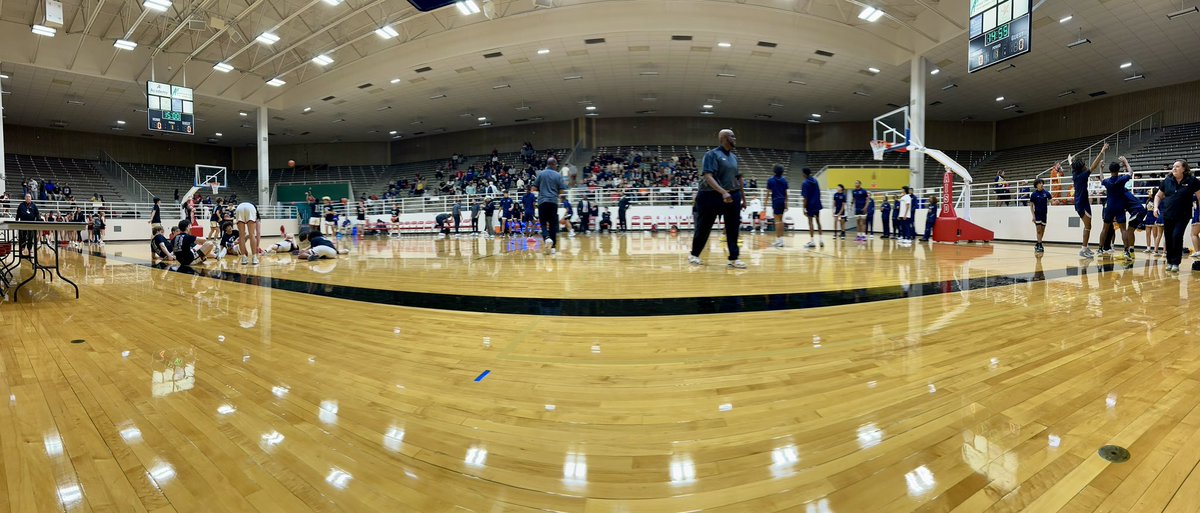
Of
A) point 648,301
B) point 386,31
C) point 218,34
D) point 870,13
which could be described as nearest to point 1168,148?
point 870,13

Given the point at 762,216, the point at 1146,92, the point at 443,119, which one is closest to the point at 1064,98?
the point at 1146,92

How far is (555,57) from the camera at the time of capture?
60.8ft

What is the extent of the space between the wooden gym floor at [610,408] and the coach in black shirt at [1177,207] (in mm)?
3372

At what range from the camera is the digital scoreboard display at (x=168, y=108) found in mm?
16156

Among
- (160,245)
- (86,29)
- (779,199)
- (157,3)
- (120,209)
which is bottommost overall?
(160,245)

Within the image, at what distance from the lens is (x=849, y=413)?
1.50m

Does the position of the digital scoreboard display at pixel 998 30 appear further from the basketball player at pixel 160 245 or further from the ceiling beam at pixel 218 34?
the ceiling beam at pixel 218 34

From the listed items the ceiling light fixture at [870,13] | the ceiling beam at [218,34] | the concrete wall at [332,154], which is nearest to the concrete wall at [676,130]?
the ceiling light fixture at [870,13]

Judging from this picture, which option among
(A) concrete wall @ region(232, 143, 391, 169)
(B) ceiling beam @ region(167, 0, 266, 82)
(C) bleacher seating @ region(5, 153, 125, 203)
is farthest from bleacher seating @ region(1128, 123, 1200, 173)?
(C) bleacher seating @ region(5, 153, 125, 203)

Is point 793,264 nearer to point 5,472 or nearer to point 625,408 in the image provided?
point 625,408

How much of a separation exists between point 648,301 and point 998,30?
12456 mm

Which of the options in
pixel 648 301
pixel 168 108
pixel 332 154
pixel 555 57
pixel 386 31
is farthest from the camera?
pixel 332 154

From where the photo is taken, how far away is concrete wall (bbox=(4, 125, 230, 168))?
28.0 m

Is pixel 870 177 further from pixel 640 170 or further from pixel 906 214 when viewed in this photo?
pixel 906 214
